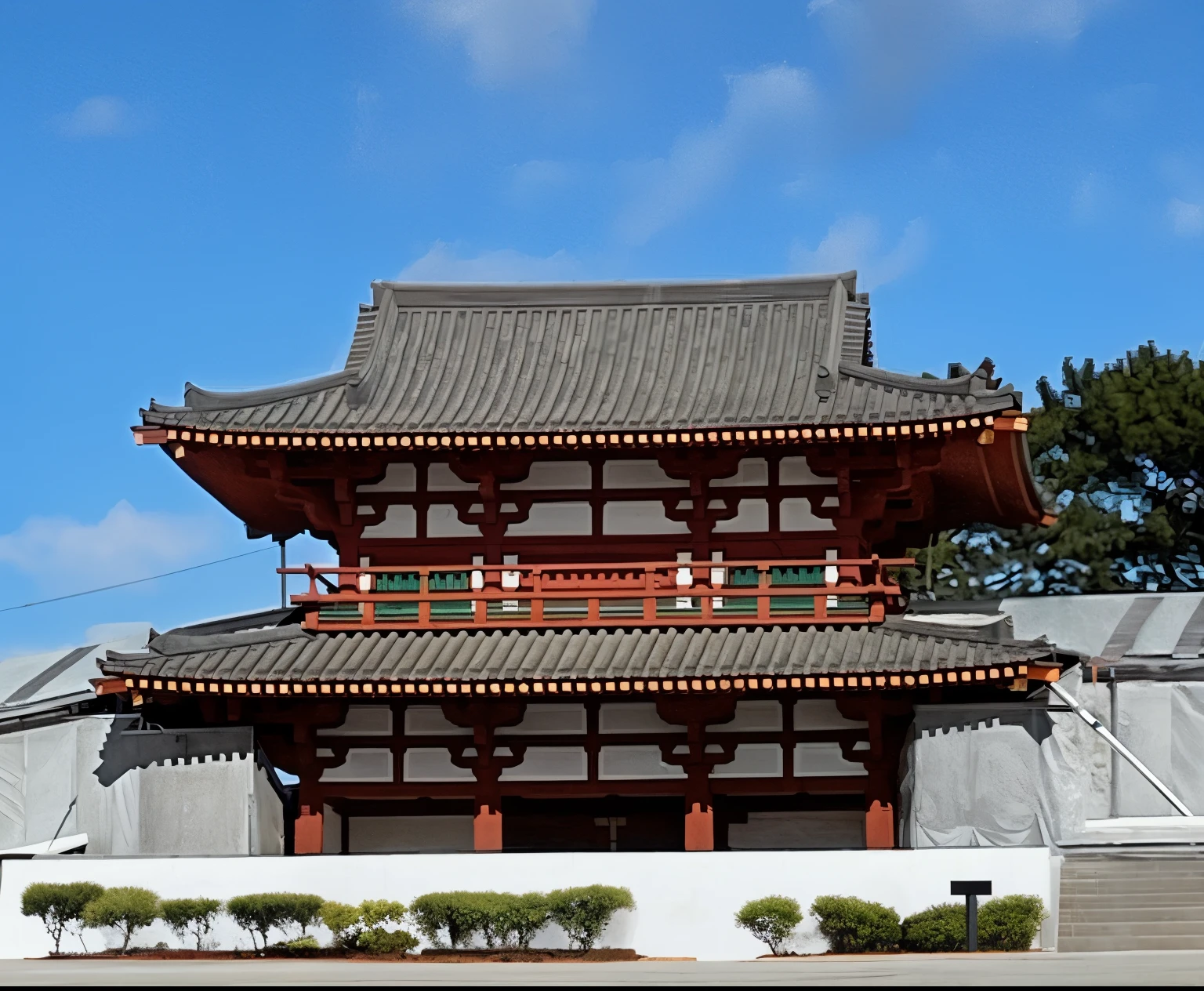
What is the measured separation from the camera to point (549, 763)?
28781 mm

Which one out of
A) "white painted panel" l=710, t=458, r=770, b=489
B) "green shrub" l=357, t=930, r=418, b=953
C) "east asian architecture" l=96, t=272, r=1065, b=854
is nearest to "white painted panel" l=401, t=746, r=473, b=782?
"east asian architecture" l=96, t=272, r=1065, b=854

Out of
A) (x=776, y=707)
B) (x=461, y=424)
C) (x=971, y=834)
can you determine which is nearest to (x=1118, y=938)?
(x=971, y=834)

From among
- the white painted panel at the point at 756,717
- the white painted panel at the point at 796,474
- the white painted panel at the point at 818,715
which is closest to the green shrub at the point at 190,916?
the white painted panel at the point at 756,717

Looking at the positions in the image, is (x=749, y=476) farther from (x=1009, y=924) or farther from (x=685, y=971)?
(x=685, y=971)

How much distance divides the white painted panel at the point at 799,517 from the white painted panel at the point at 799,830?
4.62m

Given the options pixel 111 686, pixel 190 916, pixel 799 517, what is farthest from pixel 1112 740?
pixel 111 686

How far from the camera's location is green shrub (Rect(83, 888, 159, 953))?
25.5 meters

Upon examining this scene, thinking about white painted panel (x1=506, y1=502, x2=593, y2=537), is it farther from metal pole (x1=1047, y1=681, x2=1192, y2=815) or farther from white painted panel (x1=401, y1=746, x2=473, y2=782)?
metal pole (x1=1047, y1=681, x2=1192, y2=815)

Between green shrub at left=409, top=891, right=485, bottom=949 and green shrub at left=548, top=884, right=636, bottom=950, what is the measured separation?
3.30 ft

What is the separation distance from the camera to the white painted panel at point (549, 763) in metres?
28.8

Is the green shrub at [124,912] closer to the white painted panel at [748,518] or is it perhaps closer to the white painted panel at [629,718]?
the white painted panel at [629,718]

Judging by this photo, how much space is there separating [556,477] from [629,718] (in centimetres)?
410

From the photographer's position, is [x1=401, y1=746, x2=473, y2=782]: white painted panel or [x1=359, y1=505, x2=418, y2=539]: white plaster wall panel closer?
[x1=401, y1=746, x2=473, y2=782]: white painted panel

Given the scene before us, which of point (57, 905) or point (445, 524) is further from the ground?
point (445, 524)
